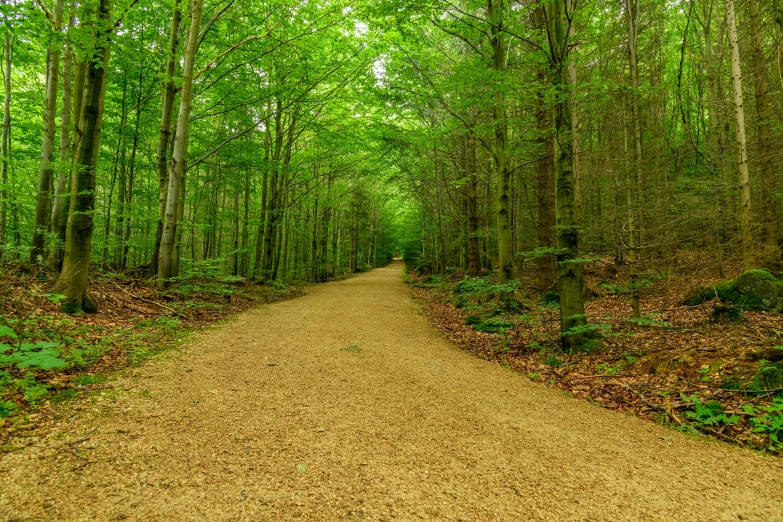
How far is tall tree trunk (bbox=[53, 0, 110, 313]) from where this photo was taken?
593cm

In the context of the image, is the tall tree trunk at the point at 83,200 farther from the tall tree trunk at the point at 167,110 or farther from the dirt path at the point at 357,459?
the tall tree trunk at the point at 167,110

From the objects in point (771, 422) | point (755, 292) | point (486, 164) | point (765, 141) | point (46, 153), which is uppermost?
point (486, 164)

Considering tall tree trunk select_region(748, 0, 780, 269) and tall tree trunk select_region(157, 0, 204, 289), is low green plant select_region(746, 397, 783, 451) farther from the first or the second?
tall tree trunk select_region(157, 0, 204, 289)

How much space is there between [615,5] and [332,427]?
11761mm

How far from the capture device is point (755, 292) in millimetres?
6875

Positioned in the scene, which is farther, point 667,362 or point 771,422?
point 667,362

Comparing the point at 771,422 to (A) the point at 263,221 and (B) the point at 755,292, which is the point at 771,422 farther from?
(A) the point at 263,221

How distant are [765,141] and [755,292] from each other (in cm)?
606

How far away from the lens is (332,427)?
321 centimetres

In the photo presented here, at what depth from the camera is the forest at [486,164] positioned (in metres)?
4.82

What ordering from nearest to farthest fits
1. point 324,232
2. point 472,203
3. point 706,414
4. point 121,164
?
point 706,414, point 121,164, point 472,203, point 324,232

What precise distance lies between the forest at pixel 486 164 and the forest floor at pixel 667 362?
34mm

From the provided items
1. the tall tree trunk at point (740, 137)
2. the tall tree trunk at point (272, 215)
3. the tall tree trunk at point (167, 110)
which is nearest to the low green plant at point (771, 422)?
the tall tree trunk at point (740, 137)

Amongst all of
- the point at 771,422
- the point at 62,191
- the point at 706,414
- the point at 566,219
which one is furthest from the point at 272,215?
the point at 771,422
